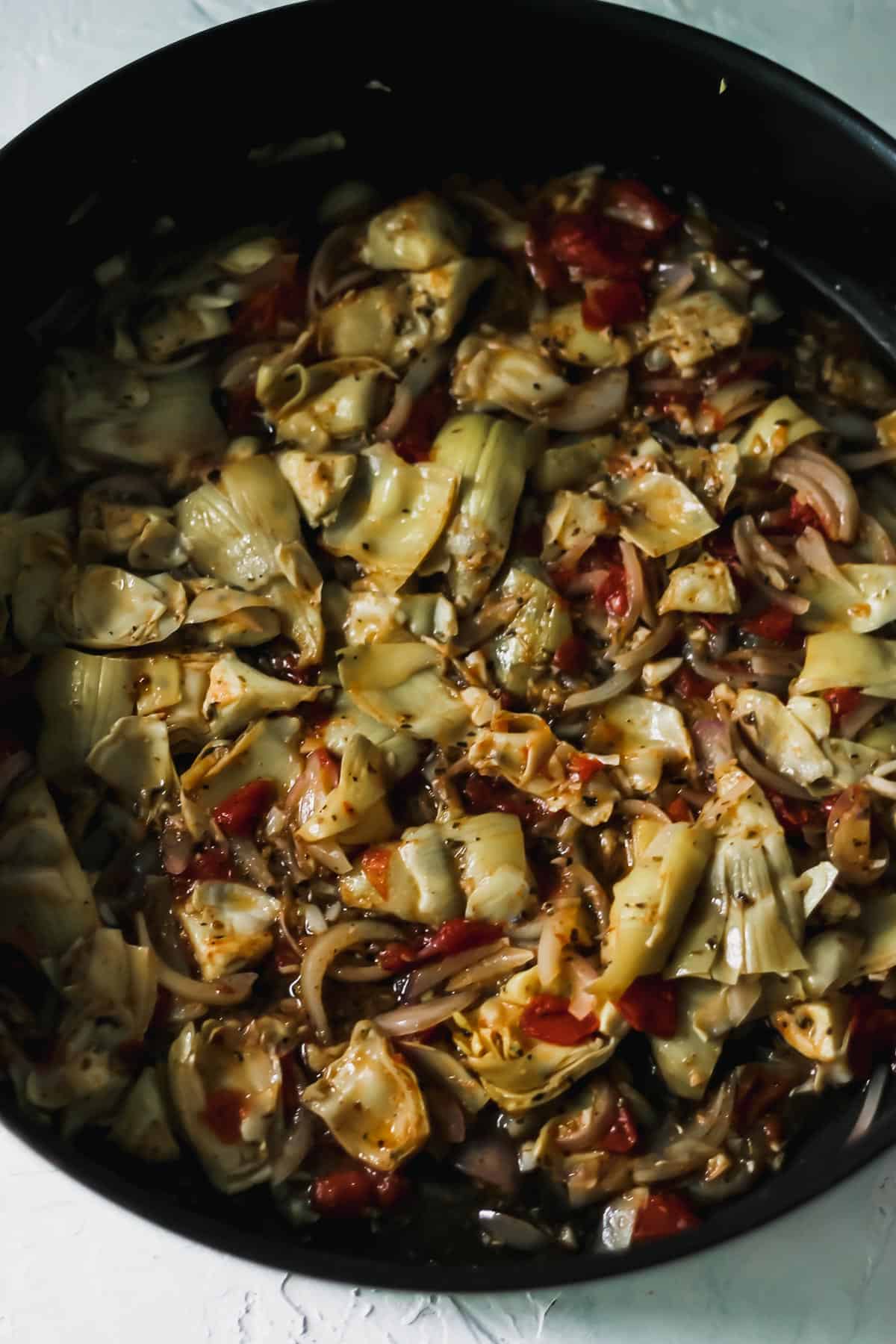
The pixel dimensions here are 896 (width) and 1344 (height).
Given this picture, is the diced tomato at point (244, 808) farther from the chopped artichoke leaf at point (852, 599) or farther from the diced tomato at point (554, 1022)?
the chopped artichoke leaf at point (852, 599)

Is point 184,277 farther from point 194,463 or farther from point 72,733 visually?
point 72,733

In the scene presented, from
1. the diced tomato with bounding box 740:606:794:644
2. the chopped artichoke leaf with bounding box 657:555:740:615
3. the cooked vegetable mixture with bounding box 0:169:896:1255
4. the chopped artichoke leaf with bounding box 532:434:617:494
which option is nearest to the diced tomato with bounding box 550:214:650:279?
the cooked vegetable mixture with bounding box 0:169:896:1255

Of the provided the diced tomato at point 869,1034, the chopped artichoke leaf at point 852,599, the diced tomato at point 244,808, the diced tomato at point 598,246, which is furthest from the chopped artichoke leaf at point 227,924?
the diced tomato at point 598,246

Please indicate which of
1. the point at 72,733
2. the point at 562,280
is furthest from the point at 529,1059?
the point at 562,280

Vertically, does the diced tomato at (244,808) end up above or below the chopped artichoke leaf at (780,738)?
below

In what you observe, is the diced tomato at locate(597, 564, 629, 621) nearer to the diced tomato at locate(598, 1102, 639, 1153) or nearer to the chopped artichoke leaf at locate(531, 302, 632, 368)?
the chopped artichoke leaf at locate(531, 302, 632, 368)
